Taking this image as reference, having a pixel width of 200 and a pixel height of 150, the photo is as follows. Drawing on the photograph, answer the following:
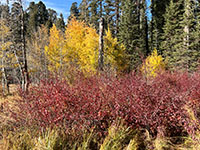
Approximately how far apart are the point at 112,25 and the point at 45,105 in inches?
1060

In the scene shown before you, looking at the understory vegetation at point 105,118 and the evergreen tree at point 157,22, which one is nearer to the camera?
the understory vegetation at point 105,118

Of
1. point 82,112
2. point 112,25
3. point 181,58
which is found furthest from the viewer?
point 112,25

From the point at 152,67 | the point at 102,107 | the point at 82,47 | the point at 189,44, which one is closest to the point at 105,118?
the point at 102,107

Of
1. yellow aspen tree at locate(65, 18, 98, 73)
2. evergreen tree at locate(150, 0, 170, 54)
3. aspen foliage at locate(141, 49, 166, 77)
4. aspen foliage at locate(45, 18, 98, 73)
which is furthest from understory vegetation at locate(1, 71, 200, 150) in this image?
evergreen tree at locate(150, 0, 170, 54)

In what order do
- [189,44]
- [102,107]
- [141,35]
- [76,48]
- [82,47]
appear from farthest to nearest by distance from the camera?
[141,35], [189,44], [76,48], [82,47], [102,107]

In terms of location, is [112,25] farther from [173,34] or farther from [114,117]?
[114,117]

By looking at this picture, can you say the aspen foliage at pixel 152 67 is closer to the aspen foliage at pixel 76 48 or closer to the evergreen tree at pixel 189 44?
the evergreen tree at pixel 189 44

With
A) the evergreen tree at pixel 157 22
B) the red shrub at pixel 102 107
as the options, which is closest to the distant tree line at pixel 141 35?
the evergreen tree at pixel 157 22

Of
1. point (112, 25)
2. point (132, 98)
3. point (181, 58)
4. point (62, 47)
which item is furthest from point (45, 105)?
point (112, 25)

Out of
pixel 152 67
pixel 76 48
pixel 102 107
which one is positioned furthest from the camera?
pixel 76 48

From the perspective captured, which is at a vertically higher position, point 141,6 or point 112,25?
point 141,6

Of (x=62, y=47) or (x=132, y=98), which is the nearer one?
(x=132, y=98)

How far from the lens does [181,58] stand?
1769 centimetres

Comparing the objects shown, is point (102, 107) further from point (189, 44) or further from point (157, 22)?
point (157, 22)
